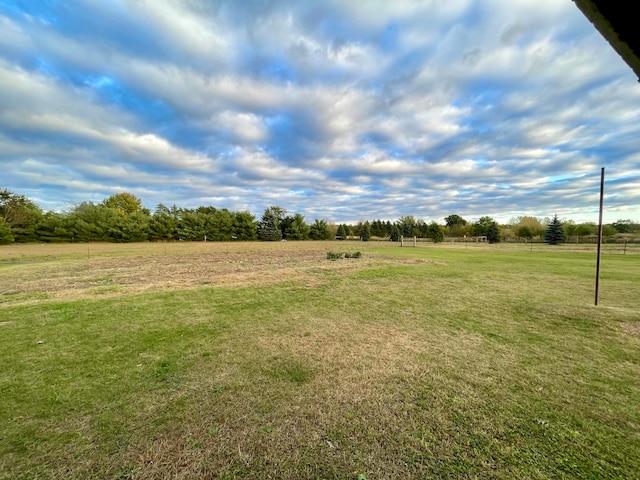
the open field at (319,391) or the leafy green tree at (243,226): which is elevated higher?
the leafy green tree at (243,226)

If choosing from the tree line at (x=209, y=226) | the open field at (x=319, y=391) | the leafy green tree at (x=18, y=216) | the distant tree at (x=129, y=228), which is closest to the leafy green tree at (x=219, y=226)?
the tree line at (x=209, y=226)

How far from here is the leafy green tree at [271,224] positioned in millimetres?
57688

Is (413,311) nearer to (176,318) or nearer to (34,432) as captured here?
(176,318)

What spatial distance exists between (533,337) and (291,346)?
4.17m

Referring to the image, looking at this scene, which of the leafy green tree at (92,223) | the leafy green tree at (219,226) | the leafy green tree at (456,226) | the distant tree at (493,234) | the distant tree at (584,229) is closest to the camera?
the leafy green tree at (92,223)

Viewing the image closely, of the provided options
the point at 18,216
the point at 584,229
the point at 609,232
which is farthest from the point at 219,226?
the point at 609,232

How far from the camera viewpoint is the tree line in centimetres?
3853

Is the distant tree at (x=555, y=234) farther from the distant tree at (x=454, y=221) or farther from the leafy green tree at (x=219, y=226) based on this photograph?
the leafy green tree at (x=219, y=226)

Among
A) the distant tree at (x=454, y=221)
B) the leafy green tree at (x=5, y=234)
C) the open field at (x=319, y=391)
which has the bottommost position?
the open field at (x=319, y=391)

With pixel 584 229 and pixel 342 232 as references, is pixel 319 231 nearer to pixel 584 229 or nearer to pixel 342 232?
pixel 342 232

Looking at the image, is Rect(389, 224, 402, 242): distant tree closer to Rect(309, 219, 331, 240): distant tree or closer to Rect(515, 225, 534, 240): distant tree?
Rect(309, 219, 331, 240): distant tree

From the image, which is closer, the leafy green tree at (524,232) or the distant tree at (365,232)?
the leafy green tree at (524,232)

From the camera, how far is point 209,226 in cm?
5194

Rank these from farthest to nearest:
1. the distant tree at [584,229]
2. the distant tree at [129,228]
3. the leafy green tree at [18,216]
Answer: the distant tree at [584,229] < the distant tree at [129,228] < the leafy green tree at [18,216]
